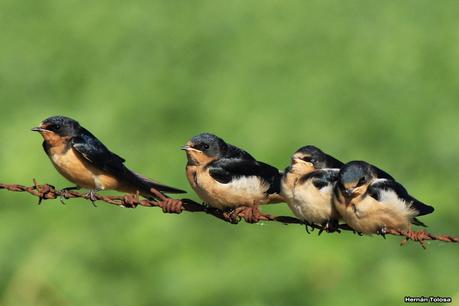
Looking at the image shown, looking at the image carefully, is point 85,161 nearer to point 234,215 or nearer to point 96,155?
point 96,155

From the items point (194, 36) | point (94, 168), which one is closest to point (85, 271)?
point (94, 168)

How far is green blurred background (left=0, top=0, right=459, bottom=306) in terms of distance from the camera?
11.6 m

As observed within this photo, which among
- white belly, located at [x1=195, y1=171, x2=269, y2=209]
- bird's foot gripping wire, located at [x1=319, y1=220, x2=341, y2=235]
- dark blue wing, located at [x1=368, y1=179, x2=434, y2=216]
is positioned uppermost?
white belly, located at [x1=195, y1=171, x2=269, y2=209]

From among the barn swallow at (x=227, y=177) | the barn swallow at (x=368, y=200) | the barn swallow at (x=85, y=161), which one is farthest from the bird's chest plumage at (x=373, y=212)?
the barn swallow at (x=85, y=161)

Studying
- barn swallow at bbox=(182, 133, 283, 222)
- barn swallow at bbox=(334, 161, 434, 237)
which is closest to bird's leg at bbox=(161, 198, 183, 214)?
barn swallow at bbox=(182, 133, 283, 222)

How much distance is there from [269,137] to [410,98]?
2.49 meters

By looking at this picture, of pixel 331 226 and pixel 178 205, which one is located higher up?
pixel 331 226

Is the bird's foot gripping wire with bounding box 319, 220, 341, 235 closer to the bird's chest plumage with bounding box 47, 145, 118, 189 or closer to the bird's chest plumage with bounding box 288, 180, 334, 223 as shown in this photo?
the bird's chest plumage with bounding box 288, 180, 334, 223

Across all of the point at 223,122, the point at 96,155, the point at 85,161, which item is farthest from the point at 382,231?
the point at 223,122

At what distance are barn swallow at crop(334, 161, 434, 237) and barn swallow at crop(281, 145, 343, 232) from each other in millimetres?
169

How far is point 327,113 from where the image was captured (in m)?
16.5

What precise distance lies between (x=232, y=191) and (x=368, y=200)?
1139 millimetres

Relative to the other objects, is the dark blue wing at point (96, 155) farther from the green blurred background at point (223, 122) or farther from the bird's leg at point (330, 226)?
the green blurred background at point (223, 122)

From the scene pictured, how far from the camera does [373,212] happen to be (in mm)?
7527
